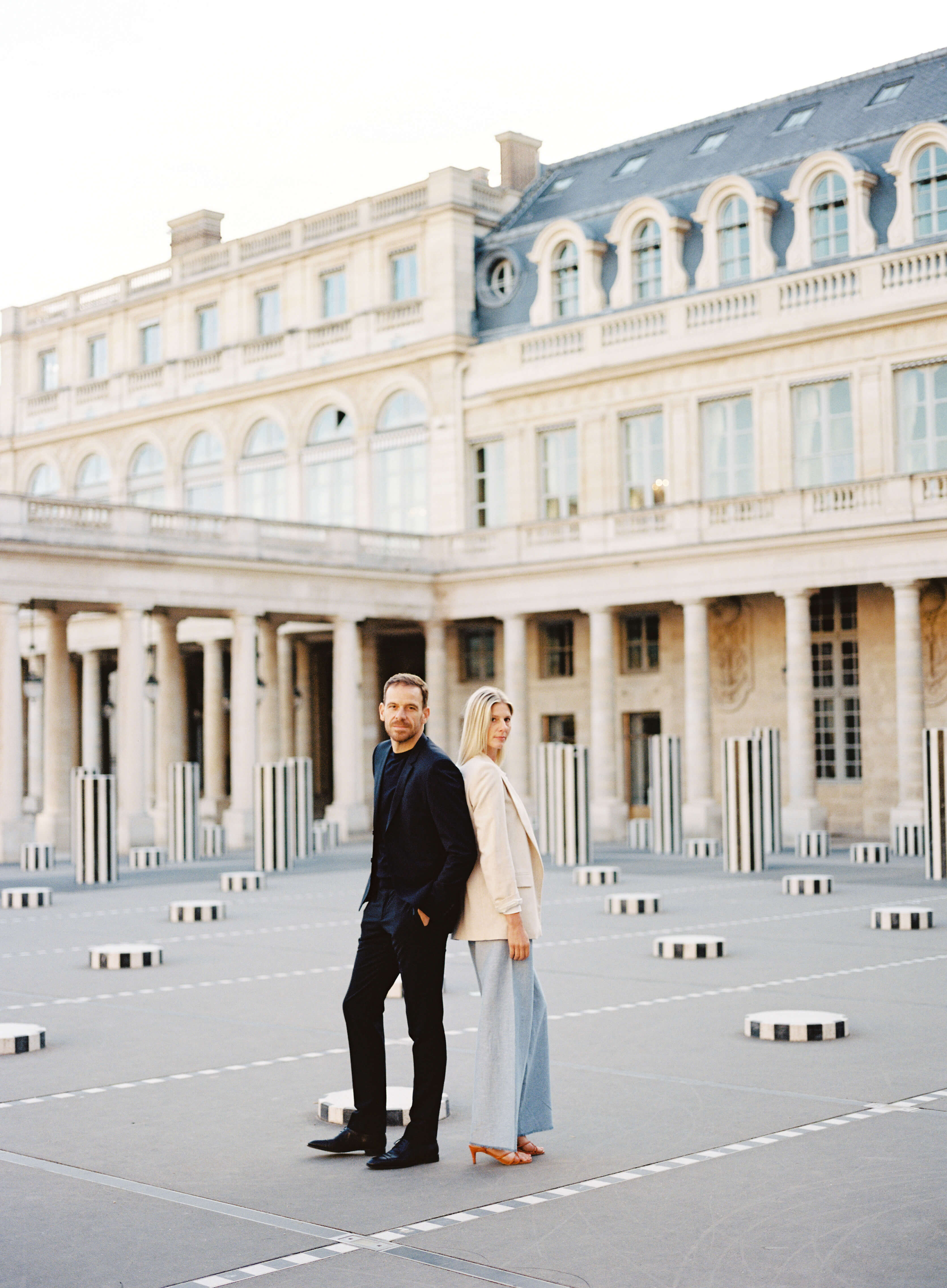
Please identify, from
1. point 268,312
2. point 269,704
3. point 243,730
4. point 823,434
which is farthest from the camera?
point 268,312

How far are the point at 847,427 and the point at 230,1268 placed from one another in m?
32.5

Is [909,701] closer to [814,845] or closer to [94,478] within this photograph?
[814,845]

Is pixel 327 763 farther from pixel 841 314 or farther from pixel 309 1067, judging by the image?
pixel 309 1067

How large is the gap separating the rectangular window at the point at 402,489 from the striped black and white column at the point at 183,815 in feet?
40.8

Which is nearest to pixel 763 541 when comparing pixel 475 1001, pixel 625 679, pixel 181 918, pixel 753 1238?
pixel 625 679

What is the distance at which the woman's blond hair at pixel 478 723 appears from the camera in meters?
7.73

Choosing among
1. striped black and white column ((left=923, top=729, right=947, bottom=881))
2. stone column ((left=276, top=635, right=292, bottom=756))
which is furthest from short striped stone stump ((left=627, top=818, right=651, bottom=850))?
stone column ((left=276, top=635, right=292, bottom=756))

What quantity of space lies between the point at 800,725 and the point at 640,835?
410 cm

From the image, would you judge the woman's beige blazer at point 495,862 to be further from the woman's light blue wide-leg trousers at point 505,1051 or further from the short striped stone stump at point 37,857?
the short striped stone stump at point 37,857

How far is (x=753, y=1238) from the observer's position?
6398mm

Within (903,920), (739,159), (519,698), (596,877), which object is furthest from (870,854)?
(739,159)

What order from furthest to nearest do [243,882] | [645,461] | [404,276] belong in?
[404,276]
[645,461]
[243,882]

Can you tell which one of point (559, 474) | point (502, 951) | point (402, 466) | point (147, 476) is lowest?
point (502, 951)

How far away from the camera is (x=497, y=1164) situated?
7.73m
